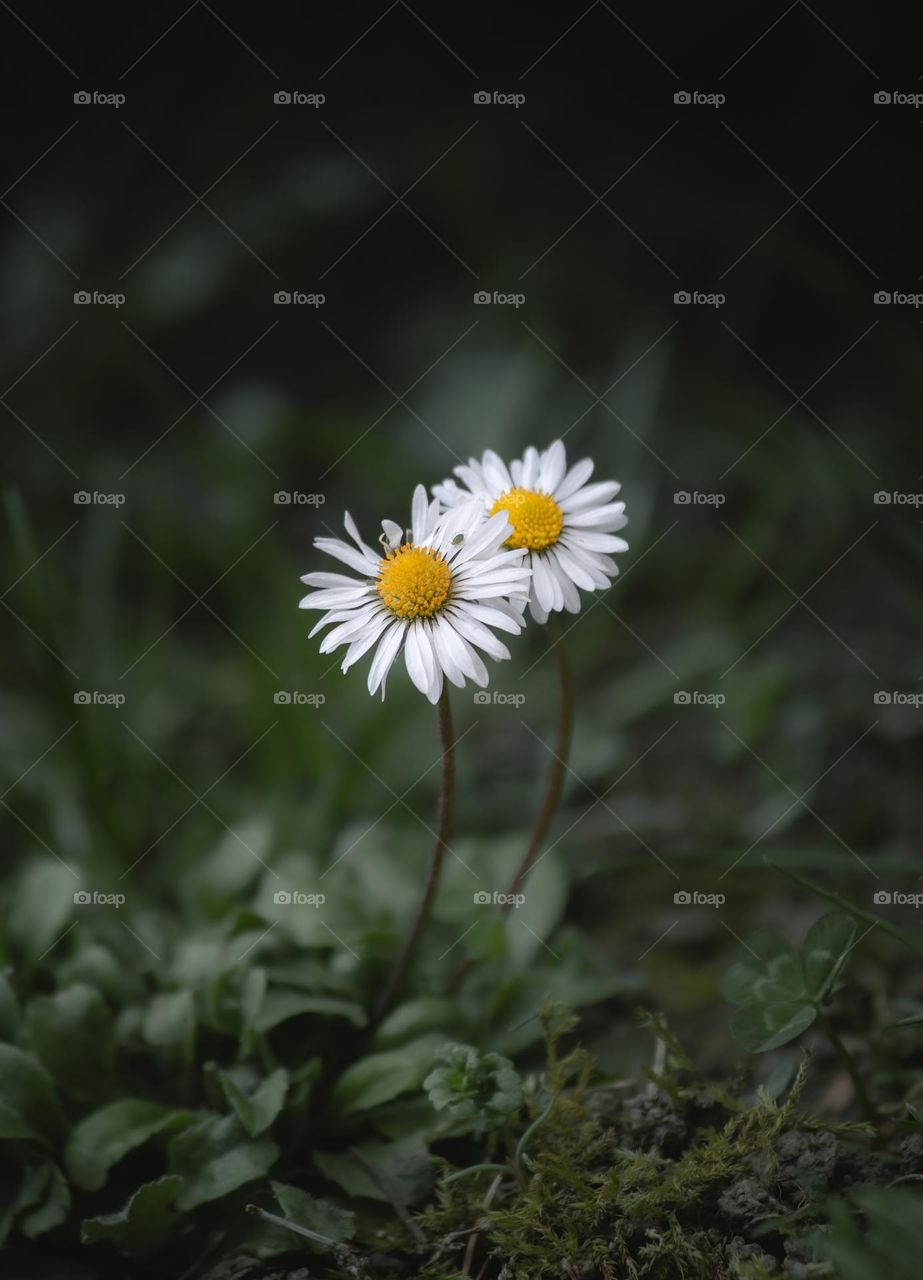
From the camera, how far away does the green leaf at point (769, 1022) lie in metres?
1.61

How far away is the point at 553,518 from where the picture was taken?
1.72m

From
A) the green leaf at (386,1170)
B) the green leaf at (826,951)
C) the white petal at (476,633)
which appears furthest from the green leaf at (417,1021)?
the white petal at (476,633)

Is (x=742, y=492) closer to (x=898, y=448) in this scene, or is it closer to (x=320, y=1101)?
(x=898, y=448)

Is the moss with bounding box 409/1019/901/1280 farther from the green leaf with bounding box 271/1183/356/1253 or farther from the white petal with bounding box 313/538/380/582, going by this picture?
the white petal with bounding box 313/538/380/582

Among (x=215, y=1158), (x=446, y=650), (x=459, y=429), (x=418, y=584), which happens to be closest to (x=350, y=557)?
(x=418, y=584)

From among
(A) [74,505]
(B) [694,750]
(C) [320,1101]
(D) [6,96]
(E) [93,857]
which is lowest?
(C) [320,1101]

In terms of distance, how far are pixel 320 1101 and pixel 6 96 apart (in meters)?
3.35

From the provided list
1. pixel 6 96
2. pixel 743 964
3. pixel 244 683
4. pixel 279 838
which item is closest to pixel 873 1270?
pixel 743 964

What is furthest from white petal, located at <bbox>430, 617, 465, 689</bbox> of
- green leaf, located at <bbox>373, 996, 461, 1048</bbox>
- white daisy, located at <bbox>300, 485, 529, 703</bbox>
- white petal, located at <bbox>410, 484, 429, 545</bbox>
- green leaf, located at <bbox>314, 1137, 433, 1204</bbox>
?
green leaf, located at <bbox>314, 1137, 433, 1204</bbox>

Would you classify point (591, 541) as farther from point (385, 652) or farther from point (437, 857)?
point (437, 857)

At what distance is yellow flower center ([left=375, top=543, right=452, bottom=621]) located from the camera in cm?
160

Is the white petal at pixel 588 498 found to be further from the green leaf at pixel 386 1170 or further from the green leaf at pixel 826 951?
the green leaf at pixel 386 1170

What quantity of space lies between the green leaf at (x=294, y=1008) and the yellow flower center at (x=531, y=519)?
954mm

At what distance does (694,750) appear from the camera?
2879mm
